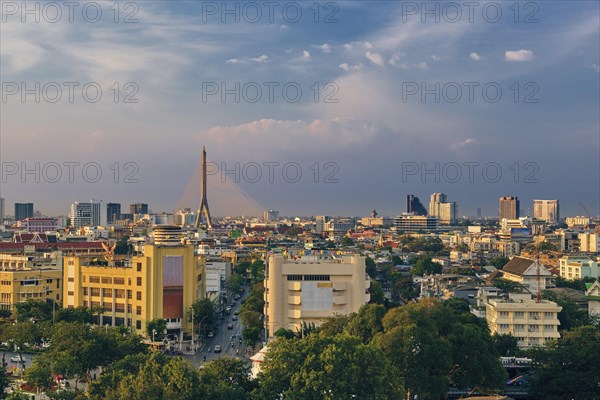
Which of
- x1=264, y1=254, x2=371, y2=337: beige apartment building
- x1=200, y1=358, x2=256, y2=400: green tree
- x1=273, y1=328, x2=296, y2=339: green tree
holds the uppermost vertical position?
x1=264, y1=254, x2=371, y2=337: beige apartment building

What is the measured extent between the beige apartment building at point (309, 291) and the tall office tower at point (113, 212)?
348 feet

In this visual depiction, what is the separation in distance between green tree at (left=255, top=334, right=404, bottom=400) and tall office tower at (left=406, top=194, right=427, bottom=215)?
475 ft

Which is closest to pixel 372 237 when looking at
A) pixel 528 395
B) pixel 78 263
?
pixel 78 263

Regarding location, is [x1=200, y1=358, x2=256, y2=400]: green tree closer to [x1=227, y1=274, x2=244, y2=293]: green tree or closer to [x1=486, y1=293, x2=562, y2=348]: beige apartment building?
[x1=486, y1=293, x2=562, y2=348]: beige apartment building

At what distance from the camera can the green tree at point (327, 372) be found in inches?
584

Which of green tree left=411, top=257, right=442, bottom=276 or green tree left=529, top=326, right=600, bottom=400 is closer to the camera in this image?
green tree left=529, top=326, right=600, bottom=400

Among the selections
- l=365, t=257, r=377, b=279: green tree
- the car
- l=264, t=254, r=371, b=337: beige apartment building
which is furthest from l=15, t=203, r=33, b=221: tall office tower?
the car

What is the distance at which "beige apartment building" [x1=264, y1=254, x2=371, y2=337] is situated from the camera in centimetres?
2725

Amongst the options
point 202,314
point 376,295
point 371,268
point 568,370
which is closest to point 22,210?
point 371,268

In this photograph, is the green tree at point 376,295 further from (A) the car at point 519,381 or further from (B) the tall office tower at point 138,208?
(B) the tall office tower at point 138,208

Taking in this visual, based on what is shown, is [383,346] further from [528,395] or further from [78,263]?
[78,263]

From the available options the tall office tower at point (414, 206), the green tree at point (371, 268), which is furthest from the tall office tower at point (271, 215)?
the green tree at point (371, 268)

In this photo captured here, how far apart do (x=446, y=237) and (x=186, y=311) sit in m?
77.9

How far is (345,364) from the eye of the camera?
15305 millimetres
